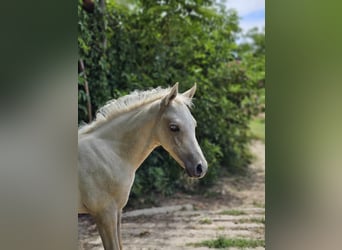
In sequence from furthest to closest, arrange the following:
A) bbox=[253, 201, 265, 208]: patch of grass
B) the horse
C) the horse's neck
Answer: bbox=[253, 201, 265, 208]: patch of grass, the horse's neck, the horse

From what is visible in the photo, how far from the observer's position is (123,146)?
1.93 meters

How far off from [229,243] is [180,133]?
1.32 metres

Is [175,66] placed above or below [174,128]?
above

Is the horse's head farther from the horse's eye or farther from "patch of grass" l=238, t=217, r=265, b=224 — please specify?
"patch of grass" l=238, t=217, r=265, b=224

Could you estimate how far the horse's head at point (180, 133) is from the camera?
6.09 feet

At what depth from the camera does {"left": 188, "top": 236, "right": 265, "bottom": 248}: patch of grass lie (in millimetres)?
2869

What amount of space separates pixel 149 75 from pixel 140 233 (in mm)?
1382

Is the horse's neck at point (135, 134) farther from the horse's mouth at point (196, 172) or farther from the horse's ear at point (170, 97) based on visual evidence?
the horse's mouth at point (196, 172)

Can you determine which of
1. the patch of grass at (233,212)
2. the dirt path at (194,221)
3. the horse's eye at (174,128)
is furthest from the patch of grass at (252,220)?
the horse's eye at (174,128)

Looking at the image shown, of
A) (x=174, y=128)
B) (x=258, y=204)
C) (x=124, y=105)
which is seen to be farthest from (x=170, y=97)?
(x=258, y=204)

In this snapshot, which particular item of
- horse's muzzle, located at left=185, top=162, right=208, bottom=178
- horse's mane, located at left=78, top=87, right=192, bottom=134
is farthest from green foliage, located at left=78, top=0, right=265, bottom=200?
horse's muzzle, located at left=185, top=162, right=208, bottom=178

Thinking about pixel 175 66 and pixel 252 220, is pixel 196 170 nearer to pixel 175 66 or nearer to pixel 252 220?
pixel 252 220

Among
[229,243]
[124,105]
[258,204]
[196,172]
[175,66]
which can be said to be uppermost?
[175,66]
